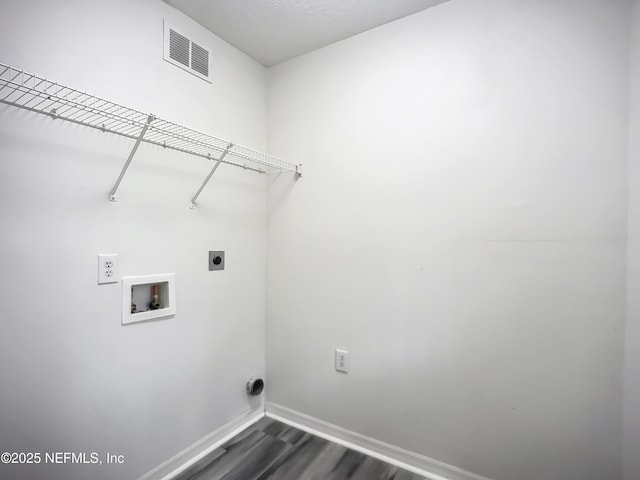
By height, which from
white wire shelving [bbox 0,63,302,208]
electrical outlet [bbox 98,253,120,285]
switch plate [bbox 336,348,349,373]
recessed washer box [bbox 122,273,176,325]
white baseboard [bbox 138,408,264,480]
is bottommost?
white baseboard [bbox 138,408,264,480]

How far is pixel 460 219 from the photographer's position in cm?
144

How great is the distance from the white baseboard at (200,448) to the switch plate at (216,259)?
3.06ft

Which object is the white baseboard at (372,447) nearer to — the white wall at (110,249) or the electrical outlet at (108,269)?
the white wall at (110,249)

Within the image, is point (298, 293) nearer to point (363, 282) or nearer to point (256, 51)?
point (363, 282)

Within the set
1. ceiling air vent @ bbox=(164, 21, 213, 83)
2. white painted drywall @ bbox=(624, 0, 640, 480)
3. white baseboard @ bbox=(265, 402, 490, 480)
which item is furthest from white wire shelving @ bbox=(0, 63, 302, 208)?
white painted drywall @ bbox=(624, 0, 640, 480)

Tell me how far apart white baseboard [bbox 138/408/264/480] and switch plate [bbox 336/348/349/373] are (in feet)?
2.28

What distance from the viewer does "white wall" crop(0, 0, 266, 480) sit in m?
1.04

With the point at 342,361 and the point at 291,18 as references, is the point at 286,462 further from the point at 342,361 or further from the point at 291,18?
the point at 291,18

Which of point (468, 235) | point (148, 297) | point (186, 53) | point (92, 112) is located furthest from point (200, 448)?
point (186, 53)

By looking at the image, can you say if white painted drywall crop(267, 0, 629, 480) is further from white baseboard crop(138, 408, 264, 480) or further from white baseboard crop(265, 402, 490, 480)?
white baseboard crop(138, 408, 264, 480)

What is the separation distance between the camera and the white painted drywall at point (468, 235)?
46.8 inches

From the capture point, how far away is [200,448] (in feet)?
5.29

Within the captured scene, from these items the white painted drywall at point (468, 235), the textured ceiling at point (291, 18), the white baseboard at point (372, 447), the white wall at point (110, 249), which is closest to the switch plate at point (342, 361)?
the white painted drywall at point (468, 235)

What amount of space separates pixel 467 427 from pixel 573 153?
1307 millimetres
